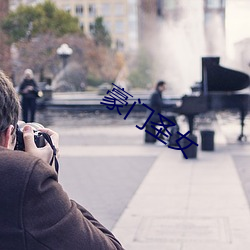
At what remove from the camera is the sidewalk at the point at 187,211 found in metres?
6.20

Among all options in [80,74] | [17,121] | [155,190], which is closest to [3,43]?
[80,74]

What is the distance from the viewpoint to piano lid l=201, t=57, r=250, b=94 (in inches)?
569

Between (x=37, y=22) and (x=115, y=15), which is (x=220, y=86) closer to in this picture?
(x=37, y=22)

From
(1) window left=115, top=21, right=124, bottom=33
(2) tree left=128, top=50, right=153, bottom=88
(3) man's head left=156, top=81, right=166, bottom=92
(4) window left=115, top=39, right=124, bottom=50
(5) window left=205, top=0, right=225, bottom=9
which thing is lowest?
(2) tree left=128, top=50, right=153, bottom=88

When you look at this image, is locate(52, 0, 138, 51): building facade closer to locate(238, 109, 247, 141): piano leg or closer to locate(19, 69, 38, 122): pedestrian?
locate(19, 69, 38, 122): pedestrian

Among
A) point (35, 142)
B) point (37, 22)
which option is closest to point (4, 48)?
point (37, 22)

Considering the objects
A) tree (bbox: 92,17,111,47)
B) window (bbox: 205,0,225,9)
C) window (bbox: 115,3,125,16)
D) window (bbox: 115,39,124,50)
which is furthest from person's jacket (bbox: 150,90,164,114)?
window (bbox: 115,3,125,16)

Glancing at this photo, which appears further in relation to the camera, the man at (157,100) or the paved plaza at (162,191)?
the man at (157,100)

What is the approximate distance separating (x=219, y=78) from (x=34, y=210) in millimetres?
13228

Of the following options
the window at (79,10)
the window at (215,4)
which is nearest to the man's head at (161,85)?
the window at (215,4)

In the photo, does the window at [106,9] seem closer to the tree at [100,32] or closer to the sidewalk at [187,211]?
the tree at [100,32]

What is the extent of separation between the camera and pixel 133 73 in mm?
73312

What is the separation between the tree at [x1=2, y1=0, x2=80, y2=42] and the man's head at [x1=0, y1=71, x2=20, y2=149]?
43.5 metres

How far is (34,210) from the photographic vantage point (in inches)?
67.3
